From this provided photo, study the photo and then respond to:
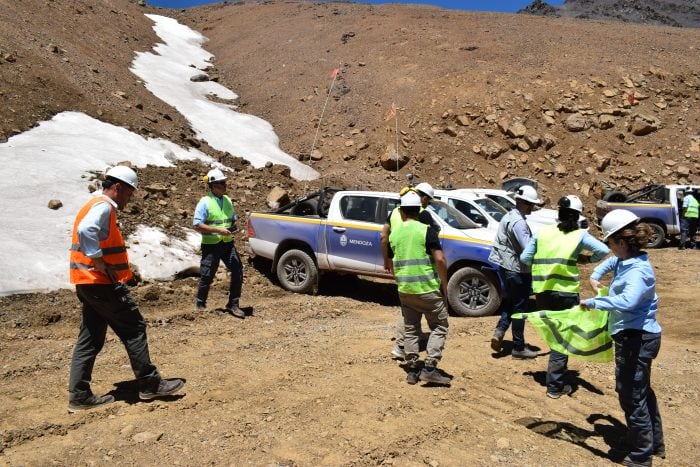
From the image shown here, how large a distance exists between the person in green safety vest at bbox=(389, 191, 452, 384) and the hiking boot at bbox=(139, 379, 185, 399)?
212 cm

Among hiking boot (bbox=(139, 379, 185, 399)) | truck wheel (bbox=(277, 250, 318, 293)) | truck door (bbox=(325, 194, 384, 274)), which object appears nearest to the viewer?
hiking boot (bbox=(139, 379, 185, 399))

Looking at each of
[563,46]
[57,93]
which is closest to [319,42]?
[563,46]

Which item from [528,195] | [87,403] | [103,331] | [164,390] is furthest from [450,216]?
[87,403]

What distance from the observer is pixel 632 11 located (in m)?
57.8

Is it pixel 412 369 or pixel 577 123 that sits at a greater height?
pixel 577 123

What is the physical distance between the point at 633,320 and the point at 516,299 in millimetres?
2163

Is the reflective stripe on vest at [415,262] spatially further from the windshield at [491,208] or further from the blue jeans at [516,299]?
the windshield at [491,208]

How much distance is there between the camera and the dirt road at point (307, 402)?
401cm

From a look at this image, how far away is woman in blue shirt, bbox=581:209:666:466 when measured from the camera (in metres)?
3.71

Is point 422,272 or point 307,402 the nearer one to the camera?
point 307,402

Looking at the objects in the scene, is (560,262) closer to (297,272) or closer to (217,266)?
(217,266)

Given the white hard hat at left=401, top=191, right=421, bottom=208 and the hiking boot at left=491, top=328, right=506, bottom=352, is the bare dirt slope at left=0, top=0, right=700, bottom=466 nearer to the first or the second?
the hiking boot at left=491, top=328, right=506, bottom=352

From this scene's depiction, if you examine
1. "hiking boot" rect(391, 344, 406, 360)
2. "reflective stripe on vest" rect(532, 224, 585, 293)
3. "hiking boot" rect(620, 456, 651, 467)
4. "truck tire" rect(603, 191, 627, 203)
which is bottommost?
"hiking boot" rect(620, 456, 651, 467)

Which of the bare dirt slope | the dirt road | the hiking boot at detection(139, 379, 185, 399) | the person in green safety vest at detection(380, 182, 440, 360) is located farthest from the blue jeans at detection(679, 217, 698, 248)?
the hiking boot at detection(139, 379, 185, 399)
